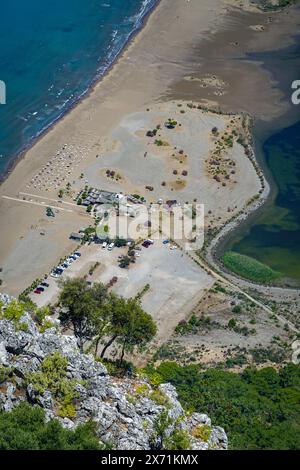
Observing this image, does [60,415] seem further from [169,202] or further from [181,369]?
[169,202]

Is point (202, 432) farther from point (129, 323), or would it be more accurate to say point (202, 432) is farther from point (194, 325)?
point (194, 325)

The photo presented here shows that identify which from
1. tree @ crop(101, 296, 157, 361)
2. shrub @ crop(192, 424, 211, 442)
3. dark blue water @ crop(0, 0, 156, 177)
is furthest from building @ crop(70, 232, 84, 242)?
shrub @ crop(192, 424, 211, 442)

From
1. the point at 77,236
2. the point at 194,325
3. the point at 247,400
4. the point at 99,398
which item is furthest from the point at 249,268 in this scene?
the point at 99,398

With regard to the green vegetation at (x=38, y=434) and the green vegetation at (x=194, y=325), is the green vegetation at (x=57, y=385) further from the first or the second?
the green vegetation at (x=194, y=325)

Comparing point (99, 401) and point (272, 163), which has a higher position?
point (99, 401)

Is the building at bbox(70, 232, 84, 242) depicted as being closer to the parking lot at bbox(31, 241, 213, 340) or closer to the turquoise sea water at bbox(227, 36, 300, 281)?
the parking lot at bbox(31, 241, 213, 340)

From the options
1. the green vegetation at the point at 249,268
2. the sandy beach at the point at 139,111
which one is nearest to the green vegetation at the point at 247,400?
the green vegetation at the point at 249,268
